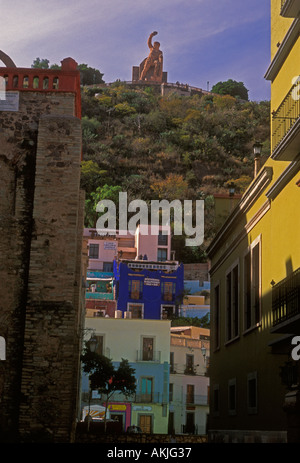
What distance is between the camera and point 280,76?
1506 cm

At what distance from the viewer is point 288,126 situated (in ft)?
45.4

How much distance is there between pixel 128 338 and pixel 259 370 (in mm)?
24771

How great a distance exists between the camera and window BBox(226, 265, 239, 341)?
18.9m

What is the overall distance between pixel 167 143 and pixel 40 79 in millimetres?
87186

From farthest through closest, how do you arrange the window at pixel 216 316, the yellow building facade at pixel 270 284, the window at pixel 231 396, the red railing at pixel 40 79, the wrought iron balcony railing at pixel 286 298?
1. the window at pixel 216 316
2. the window at pixel 231 396
3. the red railing at pixel 40 79
4. the yellow building facade at pixel 270 284
5. the wrought iron balcony railing at pixel 286 298

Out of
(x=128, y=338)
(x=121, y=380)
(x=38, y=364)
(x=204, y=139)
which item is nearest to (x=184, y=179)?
(x=204, y=139)

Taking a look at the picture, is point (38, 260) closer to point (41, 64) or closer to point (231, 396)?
point (231, 396)

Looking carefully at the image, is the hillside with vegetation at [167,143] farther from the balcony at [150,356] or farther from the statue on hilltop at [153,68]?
the balcony at [150,356]

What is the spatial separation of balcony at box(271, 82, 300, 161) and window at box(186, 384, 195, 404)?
29.7 m

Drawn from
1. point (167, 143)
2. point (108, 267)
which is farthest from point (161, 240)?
point (167, 143)

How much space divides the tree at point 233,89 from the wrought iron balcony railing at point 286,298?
4568 inches

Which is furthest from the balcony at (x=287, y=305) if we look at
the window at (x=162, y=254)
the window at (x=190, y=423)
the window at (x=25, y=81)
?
the window at (x=162, y=254)

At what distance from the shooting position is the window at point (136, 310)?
53.2 meters

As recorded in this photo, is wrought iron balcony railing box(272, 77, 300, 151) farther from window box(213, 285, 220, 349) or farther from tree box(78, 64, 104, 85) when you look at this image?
tree box(78, 64, 104, 85)
